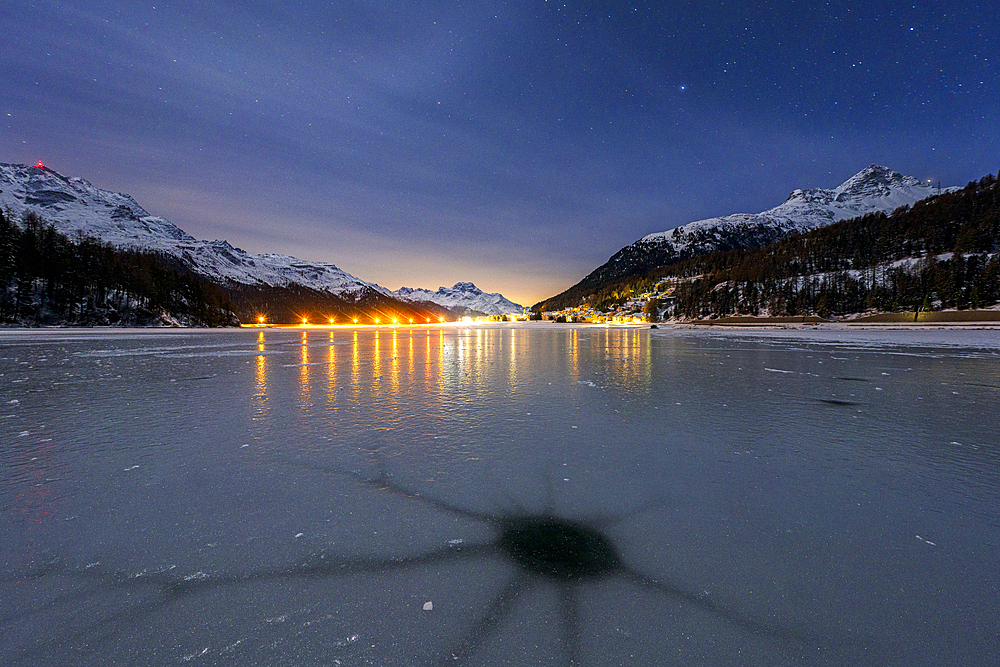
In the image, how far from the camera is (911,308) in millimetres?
98062

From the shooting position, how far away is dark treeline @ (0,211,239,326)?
8044 cm

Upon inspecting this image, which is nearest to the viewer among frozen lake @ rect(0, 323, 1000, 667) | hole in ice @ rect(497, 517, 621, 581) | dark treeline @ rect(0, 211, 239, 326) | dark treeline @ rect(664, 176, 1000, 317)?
frozen lake @ rect(0, 323, 1000, 667)

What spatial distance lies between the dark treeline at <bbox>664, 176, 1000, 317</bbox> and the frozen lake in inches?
5008

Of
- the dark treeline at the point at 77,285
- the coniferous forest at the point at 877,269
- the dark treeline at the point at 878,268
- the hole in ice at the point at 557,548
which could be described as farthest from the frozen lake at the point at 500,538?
the coniferous forest at the point at 877,269

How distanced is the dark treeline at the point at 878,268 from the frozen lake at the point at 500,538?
127 meters

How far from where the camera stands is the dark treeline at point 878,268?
96062mm

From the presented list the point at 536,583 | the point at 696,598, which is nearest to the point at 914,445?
the point at 696,598

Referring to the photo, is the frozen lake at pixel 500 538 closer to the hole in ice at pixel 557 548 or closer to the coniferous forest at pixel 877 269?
the hole in ice at pixel 557 548

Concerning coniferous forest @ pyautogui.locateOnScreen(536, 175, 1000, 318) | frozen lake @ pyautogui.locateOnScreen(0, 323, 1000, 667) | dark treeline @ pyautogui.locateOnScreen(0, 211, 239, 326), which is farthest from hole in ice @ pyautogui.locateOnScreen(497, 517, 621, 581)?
coniferous forest @ pyautogui.locateOnScreen(536, 175, 1000, 318)

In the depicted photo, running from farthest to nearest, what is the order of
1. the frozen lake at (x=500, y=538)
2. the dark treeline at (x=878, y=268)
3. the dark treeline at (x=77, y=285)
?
the dark treeline at (x=878, y=268) → the dark treeline at (x=77, y=285) → the frozen lake at (x=500, y=538)

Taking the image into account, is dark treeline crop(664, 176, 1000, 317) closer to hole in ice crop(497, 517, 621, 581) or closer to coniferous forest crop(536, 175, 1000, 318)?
coniferous forest crop(536, 175, 1000, 318)

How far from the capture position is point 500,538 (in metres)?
4.59

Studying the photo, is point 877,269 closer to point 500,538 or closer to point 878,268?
point 878,268

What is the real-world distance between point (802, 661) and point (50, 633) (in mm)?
5820
